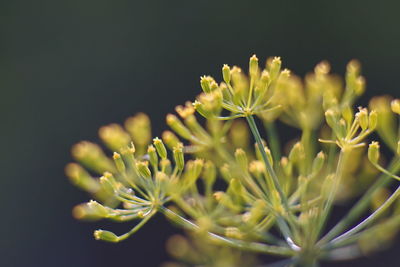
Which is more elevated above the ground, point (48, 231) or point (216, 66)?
point (216, 66)

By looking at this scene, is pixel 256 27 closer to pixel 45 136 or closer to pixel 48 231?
pixel 45 136

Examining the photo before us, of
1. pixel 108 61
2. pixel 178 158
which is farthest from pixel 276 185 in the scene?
pixel 108 61

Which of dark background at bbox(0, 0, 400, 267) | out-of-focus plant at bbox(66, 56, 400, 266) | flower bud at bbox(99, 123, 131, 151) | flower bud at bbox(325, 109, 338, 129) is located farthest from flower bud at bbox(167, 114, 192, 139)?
dark background at bbox(0, 0, 400, 267)

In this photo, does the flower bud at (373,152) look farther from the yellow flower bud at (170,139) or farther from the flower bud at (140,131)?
the flower bud at (140,131)

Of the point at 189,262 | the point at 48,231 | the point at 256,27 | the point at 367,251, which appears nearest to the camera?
the point at 367,251

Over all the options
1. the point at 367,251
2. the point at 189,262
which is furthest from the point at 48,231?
the point at 367,251

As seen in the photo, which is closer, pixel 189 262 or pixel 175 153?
pixel 175 153
